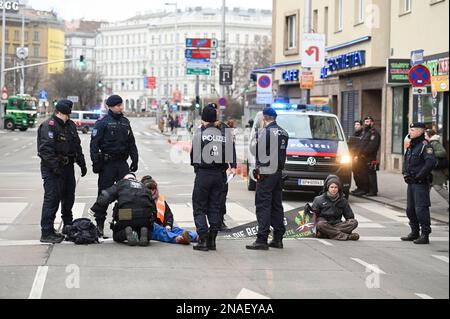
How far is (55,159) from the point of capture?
1165cm

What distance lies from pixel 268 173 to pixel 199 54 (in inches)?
1782

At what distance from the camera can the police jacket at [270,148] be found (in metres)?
11.3

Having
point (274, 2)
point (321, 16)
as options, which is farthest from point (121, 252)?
point (274, 2)

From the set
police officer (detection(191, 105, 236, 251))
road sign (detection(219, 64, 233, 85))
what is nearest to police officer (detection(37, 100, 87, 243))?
police officer (detection(191, 105, 236, 251))

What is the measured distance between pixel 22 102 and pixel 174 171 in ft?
150

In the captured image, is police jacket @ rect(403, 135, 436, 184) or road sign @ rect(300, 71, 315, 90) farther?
road sign @ rect(300, 71, 315, 90)

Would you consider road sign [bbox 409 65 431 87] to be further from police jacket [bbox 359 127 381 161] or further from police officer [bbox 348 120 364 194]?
police officer [bbox 348 120 364 194]

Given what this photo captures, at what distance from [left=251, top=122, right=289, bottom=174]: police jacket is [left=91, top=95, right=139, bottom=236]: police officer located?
6.08ft

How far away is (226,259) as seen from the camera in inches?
420

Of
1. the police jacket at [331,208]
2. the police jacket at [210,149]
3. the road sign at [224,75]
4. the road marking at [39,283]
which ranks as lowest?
the road marking at [39,283]

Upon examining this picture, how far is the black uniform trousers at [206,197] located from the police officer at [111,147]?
4.32ft

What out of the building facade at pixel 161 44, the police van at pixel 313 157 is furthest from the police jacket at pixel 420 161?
the building facade at pixel 161 44

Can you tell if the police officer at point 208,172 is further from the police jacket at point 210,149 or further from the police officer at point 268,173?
the police officer at point 268,173

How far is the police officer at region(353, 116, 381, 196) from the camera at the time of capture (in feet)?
67.5
